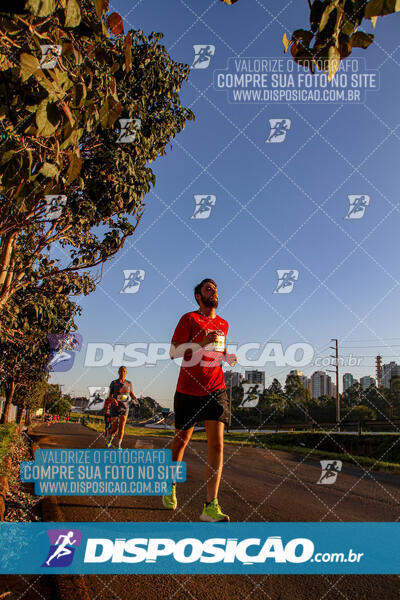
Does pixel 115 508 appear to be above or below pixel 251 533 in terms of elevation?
below

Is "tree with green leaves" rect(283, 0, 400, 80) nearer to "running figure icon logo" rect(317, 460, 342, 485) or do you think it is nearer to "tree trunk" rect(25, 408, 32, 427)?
"running figure icon logo" rect(317, 460, 342, 485)

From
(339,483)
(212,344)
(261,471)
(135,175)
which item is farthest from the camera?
(261,471)

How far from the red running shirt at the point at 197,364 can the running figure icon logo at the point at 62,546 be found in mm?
1445

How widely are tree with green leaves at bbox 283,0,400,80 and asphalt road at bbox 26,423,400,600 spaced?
292 centimetres

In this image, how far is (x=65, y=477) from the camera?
6.61 meters

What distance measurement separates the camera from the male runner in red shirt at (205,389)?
3906 millimetres

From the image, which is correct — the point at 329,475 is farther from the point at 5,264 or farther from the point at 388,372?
the point at 388,372

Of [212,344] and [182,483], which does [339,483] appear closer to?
[182,483]

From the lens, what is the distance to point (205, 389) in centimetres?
396

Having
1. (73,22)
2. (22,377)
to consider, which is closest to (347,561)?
(73,22)

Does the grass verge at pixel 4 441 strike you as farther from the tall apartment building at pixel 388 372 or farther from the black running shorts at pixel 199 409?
the tall apartment building at pixel 388 372

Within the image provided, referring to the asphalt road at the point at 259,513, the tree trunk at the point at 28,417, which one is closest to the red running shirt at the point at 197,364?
the asphalt road at the point at 259,513

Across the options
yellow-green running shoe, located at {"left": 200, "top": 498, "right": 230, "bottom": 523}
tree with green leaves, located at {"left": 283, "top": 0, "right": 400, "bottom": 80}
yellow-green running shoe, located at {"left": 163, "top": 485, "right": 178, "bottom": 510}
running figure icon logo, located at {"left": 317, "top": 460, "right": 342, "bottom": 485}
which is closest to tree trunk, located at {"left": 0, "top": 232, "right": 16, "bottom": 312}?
yellow-green running shoe, located at {"left": 163, "top": 485, "right": 178, "bottom": 510}

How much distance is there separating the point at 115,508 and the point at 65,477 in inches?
87.6
